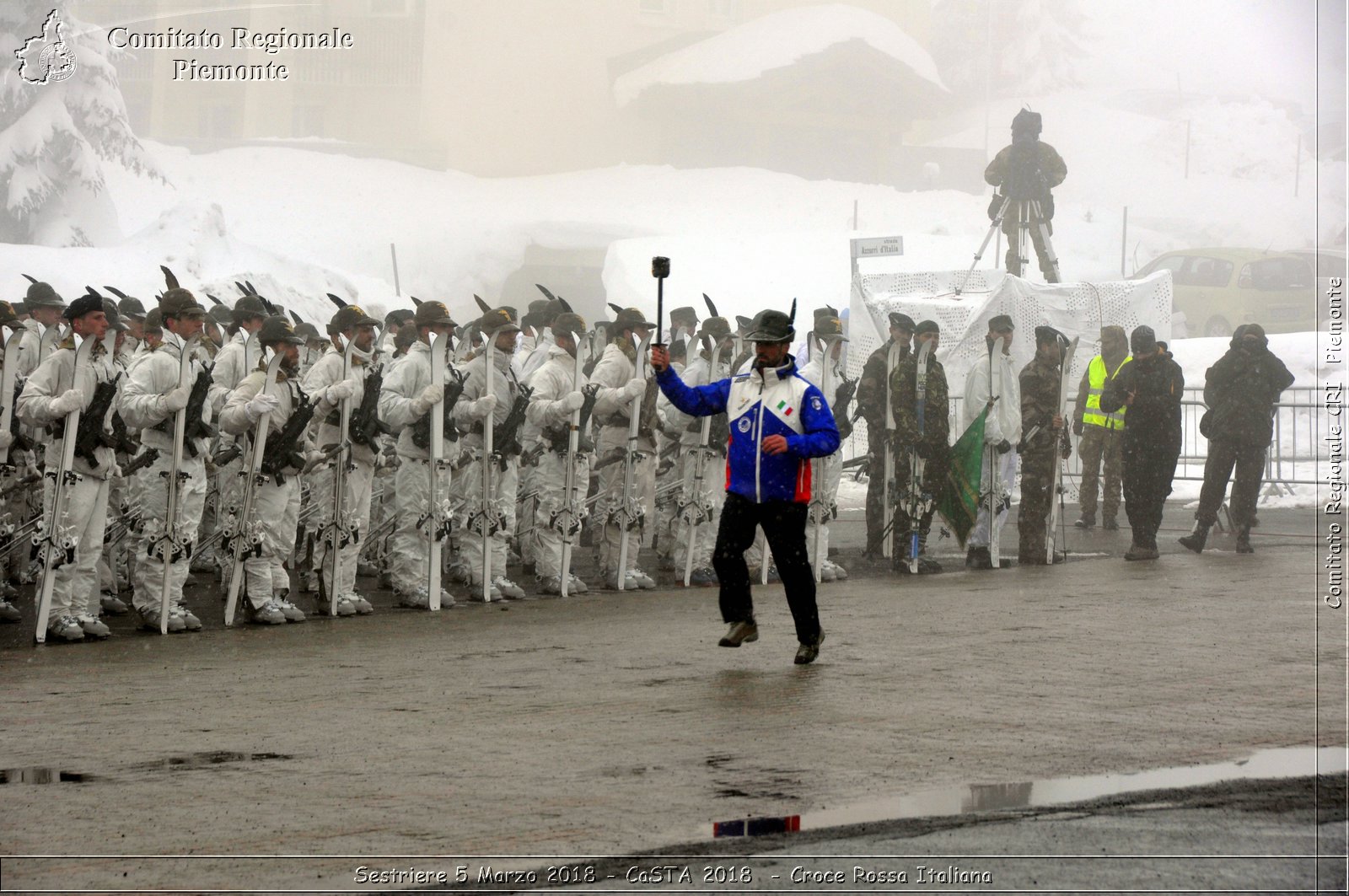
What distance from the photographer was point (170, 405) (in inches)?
373

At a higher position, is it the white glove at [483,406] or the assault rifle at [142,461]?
the white glove at [483,406]

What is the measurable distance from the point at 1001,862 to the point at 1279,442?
1623 centimetres

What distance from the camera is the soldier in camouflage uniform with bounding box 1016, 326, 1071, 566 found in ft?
45.0

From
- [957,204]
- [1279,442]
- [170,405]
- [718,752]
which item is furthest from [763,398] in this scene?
[957,204]

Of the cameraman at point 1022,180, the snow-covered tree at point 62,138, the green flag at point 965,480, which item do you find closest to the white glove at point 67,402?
the green flag at point 965,480

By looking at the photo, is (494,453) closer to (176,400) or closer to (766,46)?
(176,400)

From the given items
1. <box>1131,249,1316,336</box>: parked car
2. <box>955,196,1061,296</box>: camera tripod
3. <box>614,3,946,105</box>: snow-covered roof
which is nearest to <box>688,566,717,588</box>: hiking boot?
<box>614,3,946,105</box>: snow-covered roof

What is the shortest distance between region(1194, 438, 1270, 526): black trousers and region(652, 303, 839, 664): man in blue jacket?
24.9 ft

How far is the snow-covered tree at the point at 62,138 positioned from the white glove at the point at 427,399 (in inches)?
394

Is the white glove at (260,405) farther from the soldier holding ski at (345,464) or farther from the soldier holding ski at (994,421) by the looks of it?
the soldier holding ski at (994,421)

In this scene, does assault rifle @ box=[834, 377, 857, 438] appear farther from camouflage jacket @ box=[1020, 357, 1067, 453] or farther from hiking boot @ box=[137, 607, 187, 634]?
hiking boot @ box=[137, 607, 187, 634]

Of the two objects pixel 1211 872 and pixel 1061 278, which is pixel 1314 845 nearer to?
pixel 1211 872

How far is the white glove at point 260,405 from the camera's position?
980cm

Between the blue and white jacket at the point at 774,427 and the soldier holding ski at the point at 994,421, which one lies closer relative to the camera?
the blue and white jacket at the point at 774,427
